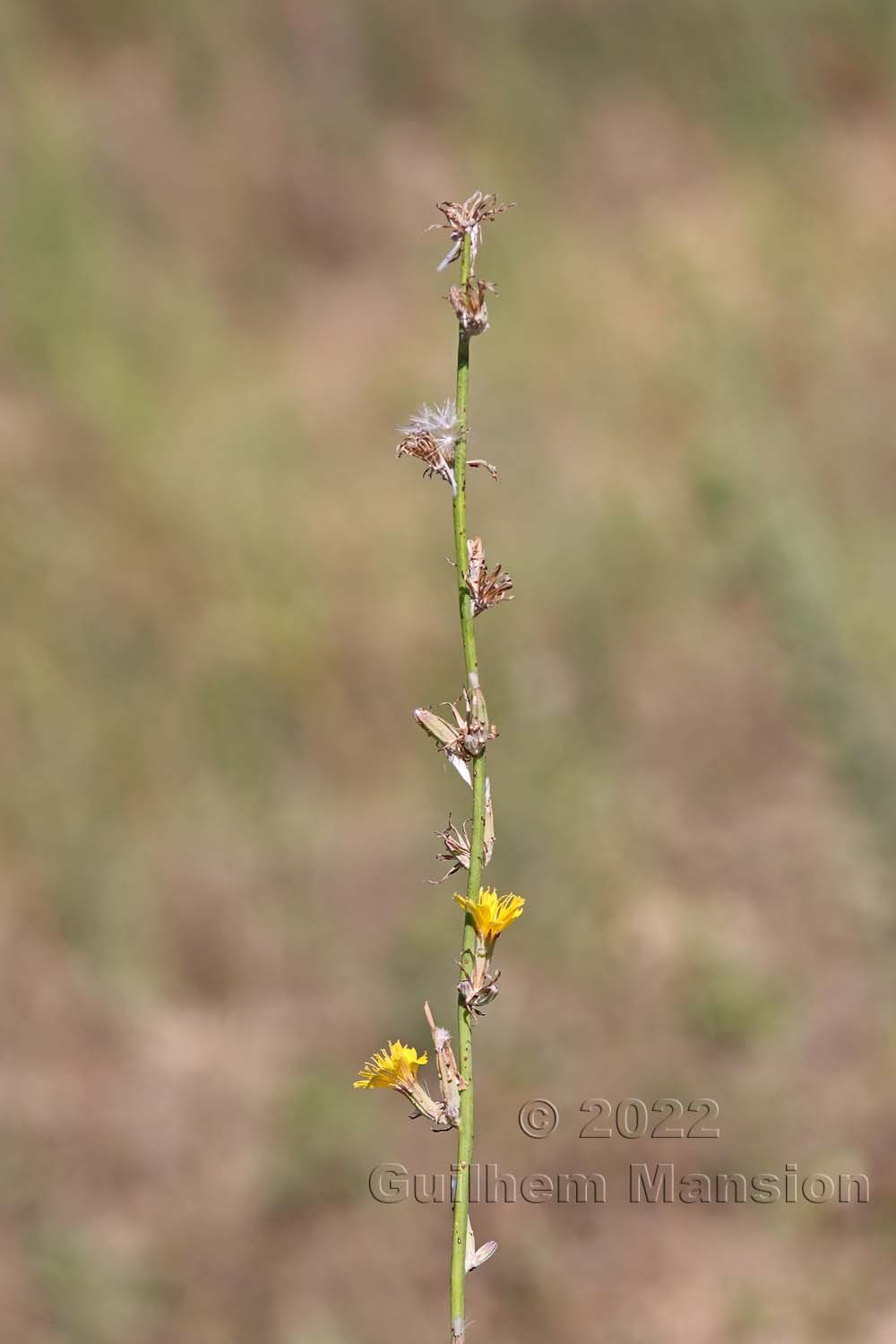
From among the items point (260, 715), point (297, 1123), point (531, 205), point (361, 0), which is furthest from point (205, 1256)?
point (361, 0)

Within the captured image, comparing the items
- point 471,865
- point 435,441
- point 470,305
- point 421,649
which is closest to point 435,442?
point 435,441

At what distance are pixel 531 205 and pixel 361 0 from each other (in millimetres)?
1786

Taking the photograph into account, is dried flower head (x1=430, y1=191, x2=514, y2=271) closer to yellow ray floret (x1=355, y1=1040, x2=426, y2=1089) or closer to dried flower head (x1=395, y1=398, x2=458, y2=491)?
dried flower head (x1=395, y1=398, x2=458, y2=491)

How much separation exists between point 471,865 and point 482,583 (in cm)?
21

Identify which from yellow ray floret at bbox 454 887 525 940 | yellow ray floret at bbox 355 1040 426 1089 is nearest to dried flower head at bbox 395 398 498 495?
yellow ray floret at bbox 454 887 525 940

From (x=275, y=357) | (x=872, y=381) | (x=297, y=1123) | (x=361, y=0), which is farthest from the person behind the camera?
(x=361, y=0)

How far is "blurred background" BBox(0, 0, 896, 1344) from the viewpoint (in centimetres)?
341

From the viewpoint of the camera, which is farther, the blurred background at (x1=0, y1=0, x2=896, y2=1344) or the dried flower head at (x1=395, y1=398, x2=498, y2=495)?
the blurred background at (x1=0, y1=0, x2=896, y2=1344)

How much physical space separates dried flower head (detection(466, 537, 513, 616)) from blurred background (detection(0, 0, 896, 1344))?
8.74ft

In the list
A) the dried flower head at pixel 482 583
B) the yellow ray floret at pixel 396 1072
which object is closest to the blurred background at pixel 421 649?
the yellow ray floret at pixel 396 1072

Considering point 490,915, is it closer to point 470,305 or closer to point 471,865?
point 471,865

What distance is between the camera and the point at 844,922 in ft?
13.3

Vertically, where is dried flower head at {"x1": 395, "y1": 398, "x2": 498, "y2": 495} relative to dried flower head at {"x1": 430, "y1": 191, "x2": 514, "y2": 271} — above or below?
below

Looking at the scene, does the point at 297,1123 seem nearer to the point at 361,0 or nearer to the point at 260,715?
the point at 260,715
